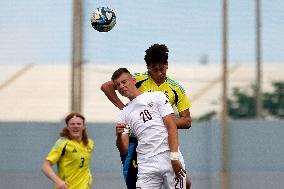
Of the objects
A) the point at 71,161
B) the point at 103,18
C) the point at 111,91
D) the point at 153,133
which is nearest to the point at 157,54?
the point at 153,133

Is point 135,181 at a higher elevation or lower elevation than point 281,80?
lower

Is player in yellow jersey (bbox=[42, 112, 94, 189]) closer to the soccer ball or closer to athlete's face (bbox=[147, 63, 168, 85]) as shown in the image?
the soccer ball

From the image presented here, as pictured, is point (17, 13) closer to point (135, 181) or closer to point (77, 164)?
point (77, 164)

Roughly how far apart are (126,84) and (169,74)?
465cm

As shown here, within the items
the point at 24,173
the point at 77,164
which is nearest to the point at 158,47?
the point at 77,164

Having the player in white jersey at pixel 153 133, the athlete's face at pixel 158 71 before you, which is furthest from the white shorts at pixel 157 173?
the athlete's face at pixel 158 71

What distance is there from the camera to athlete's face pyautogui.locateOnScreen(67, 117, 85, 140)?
9078 millimetres

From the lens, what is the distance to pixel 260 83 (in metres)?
11.1

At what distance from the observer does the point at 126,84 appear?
6.54 m

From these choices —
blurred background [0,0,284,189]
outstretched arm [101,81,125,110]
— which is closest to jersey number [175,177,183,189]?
outstretched arm [101,81,125,110]

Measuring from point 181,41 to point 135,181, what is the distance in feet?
14.2

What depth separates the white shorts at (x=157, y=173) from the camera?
6559 millimetres

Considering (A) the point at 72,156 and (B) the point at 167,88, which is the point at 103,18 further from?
(B) the point at 167,88

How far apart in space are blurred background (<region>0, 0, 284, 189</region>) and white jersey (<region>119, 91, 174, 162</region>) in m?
4.40
